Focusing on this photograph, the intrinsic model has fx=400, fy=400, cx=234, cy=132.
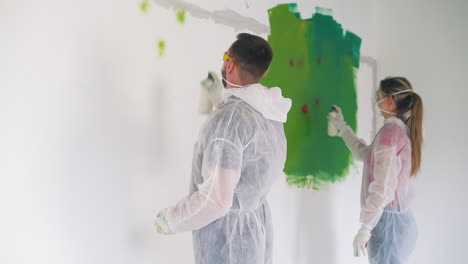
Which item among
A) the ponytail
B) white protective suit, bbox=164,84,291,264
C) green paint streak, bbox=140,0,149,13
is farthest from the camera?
the ponytail

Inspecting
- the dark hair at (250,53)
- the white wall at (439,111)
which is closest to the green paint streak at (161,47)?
the dark hair at (250,53)

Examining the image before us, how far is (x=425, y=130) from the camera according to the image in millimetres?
2477

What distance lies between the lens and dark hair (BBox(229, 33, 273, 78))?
130cm

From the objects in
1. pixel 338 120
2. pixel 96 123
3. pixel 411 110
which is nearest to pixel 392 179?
pixel 411 110

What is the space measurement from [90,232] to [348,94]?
1638mm

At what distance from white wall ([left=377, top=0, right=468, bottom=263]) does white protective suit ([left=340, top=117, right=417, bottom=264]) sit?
0.67 metres

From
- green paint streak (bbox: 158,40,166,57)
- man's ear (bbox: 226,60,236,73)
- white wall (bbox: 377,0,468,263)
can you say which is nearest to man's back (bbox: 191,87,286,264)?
man's ear (bbox: 226,60,236,73)

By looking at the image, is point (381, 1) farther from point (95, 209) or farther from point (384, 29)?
point (95, 209)

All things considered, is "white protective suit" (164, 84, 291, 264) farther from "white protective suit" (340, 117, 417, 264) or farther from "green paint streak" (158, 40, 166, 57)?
"white protective suit" (340, 117, 417, 264)

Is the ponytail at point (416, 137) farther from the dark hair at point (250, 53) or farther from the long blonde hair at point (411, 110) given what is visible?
the dark hair at point (250, 53)

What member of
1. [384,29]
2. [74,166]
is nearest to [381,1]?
[384,29]

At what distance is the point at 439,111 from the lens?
242 cm

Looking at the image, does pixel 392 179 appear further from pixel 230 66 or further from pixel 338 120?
pixel 230 66

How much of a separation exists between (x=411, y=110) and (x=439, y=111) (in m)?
0.62
